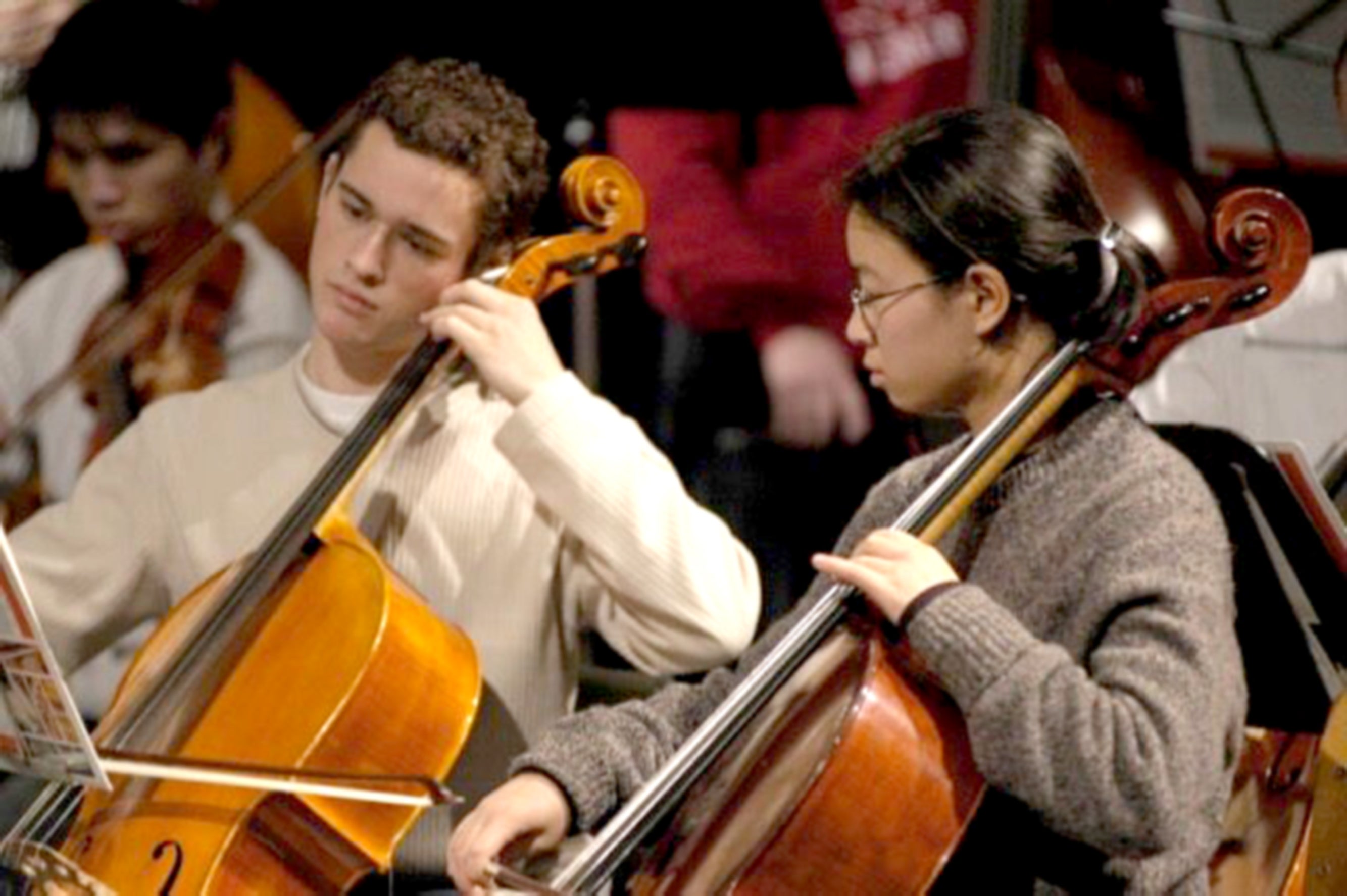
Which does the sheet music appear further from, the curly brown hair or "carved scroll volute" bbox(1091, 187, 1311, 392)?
"carved scroll volute" bbox(1091, 187, 1311, 392)

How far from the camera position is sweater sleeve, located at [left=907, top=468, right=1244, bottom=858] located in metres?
1.60

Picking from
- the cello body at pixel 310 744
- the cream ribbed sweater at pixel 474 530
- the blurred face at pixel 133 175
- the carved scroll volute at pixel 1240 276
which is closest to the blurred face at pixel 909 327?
the carved scroll volute at pixel 1240 276

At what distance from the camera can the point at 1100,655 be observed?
5.40ft

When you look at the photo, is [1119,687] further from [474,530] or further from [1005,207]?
[474,530]

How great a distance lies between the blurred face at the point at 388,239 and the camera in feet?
7.19

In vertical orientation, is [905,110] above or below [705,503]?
above

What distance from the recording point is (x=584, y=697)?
242 centimetres

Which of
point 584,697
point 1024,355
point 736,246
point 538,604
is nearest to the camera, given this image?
point 1024,355

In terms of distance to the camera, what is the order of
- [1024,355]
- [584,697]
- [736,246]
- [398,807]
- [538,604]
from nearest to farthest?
[1024,355]
[398,807]
[538,604]
[584,697]
[736,246]

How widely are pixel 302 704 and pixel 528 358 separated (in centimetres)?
38

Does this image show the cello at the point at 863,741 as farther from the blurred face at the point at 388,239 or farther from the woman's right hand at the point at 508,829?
the blurred face at the point at 388,239

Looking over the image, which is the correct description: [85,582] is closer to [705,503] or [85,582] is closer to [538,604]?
[538,604]

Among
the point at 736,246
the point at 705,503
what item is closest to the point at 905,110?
the point at 736,246

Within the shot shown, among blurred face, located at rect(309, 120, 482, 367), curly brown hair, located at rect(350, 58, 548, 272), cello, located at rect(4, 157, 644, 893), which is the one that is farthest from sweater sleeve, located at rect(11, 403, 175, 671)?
curly brown hair, located at rect(350, 58, 548, 272)
